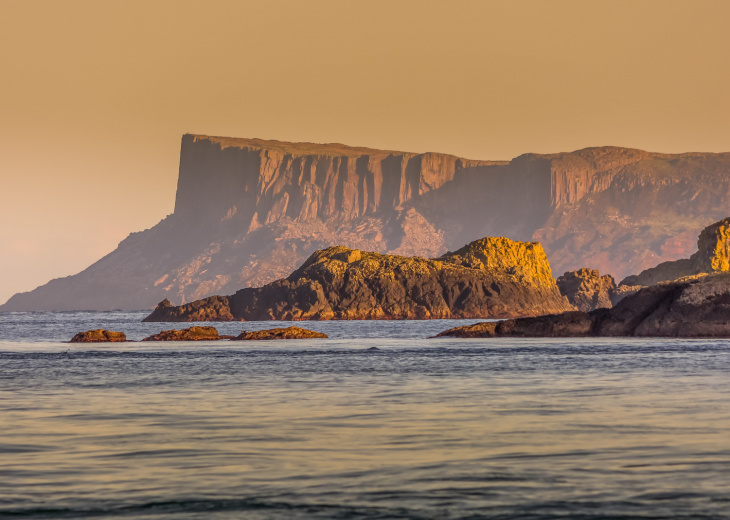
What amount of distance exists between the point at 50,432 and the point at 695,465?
16690 millimetres

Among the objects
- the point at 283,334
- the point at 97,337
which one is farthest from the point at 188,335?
the point at 283,334

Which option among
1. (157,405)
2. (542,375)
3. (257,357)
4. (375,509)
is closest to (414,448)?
(375,509)

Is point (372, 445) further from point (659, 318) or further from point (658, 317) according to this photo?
point (658, 317)

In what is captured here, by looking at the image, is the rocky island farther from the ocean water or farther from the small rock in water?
the ocean water

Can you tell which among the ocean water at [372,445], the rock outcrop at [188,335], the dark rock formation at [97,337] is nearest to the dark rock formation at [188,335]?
the rock outcrop at [188,335]

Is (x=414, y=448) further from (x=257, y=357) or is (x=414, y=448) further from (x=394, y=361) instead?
(x=257, y=357)

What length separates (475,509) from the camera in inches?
677

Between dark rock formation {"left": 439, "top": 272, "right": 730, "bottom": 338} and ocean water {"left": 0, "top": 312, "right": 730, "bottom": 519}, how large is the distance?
141 ft

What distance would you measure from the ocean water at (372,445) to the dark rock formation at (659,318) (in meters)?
42.9

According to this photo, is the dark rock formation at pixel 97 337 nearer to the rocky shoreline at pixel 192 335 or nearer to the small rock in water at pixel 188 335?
the rocky shoreline at pixel 192 335

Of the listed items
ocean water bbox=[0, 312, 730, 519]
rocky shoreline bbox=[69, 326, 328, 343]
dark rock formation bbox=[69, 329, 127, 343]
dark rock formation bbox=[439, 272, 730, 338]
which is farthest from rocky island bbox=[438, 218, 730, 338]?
ocean water bbox=[0, 312, 730, 519]

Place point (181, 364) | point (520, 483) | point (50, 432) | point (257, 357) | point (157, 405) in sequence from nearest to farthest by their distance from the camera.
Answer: point (520, 483)
point (50, 432)
point (157, 405)
point (181, 364)
point (257, 357)

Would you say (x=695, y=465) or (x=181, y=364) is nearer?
(x=695, y=465)

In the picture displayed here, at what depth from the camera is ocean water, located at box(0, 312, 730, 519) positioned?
17797 mm
